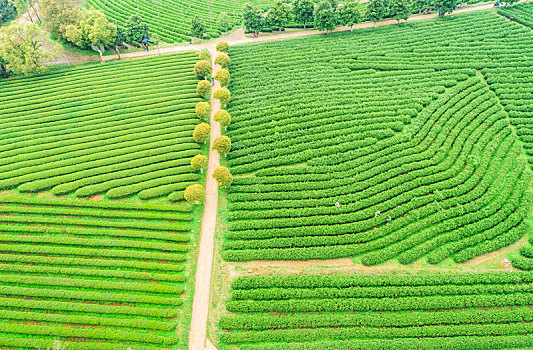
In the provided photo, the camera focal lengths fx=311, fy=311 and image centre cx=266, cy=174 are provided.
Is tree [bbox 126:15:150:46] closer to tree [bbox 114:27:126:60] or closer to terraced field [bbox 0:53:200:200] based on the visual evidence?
tree [bbox 114:27:126:60]

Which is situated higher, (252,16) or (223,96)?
(252,16)

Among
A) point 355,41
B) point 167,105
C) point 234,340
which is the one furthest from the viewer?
point 355,41

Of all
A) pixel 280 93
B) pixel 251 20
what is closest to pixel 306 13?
pixel 251 20

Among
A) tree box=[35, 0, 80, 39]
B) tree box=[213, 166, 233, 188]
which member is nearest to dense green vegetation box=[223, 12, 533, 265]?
A: tree box=[213, 166, 233, 188]

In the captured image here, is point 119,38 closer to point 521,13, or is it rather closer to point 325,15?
point 325,15

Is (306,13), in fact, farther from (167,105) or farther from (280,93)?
(167,105)

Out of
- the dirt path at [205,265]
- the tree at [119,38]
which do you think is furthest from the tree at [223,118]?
the tree at [119,38]

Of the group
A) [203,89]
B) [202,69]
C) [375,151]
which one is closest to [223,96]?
[203,89]
